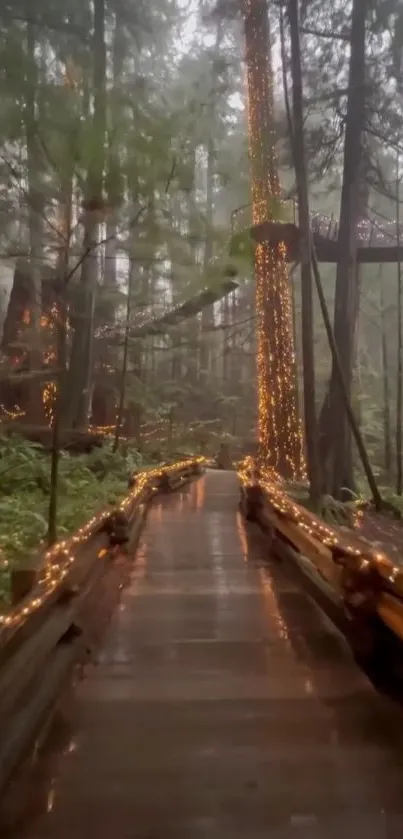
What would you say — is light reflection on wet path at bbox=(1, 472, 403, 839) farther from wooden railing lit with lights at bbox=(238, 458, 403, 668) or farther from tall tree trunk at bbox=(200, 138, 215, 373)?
tall tree trunk at bbox=(200, 138, 215, 373)

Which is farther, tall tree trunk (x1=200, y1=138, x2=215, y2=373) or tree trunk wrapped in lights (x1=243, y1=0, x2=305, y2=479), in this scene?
tree trunk wrapped in lights (x1=243, y1=0, x2=305, y2=479)

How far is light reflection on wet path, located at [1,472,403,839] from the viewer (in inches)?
106

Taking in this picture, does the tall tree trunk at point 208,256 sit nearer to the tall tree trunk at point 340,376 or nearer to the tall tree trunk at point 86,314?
the tall tree trunk at point 86,314

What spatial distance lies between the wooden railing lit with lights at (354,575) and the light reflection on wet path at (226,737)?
257 mm

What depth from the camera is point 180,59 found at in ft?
104

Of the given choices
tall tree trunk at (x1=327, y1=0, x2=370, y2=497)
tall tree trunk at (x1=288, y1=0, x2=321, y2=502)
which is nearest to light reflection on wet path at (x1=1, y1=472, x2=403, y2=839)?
tall tree trunk at (x1=288, y1=0, x2=321, y2=502)

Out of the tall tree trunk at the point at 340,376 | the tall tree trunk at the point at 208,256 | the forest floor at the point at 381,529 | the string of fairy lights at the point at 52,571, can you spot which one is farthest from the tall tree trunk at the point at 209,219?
the string of fairy lights at the point at 52,571

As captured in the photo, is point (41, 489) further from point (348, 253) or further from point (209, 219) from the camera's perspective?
point (348, 253)

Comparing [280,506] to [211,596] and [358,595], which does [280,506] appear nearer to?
[211,596]

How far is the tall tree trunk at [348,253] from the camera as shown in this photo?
589 inches

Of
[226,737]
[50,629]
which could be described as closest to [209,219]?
[50,629]

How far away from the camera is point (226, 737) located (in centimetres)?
347

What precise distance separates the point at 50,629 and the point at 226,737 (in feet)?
Result: 3.25

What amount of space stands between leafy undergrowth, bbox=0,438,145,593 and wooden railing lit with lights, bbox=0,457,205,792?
2329 mm
